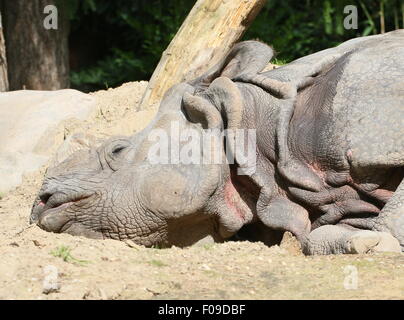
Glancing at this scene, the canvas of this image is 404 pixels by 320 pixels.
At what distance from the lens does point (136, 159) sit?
213 inches

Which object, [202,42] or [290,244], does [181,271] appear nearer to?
[290,244]

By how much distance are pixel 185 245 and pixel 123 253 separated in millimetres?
564

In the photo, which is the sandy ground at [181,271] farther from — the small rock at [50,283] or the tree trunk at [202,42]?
the tree trunk at [202,42]

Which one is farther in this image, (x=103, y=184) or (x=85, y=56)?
(x=85, y=56)

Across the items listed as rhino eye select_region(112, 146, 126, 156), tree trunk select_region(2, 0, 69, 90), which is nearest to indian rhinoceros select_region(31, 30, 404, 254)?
rhino eye select_region(112, 146, 126, 156)

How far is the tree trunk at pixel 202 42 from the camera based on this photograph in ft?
23.5

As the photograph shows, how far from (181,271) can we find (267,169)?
3.62 ft

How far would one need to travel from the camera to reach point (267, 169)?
5.48 meters

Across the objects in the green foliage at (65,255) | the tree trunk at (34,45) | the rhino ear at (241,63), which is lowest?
the green foliage at (65,255)

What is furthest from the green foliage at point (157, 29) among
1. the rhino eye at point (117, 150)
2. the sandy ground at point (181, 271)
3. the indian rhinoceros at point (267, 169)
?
the sandy ground at point (181, 271)

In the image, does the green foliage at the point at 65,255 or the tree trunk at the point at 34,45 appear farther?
the tree trunk at the point at 34,45

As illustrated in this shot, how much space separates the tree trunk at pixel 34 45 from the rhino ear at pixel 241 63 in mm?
4339

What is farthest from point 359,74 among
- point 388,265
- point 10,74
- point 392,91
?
point 10,74

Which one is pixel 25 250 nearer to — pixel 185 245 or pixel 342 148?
pixel 185 245
